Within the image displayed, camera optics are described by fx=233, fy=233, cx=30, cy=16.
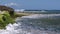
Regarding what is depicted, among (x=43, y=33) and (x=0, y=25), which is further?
(x=0, y=25)

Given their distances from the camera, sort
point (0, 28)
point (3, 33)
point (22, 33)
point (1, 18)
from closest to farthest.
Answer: point (3, 33), point (22, 33), point (0, 28), point (1, 18)

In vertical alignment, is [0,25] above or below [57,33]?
above

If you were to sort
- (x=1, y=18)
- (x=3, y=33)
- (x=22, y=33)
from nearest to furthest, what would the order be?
1. (x=3, y=33)
2. (x=22, y=33)
3. (x=1, y=18)

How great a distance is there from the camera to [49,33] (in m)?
27.6

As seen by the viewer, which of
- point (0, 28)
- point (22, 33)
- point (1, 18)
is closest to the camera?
point (22, 33)

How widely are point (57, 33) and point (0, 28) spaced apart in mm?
7075

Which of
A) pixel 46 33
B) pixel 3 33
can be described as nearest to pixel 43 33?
pixel 46 33

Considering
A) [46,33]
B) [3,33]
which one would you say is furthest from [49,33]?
[3,33]

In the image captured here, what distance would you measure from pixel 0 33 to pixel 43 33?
5368mm

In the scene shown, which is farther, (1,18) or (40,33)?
(1,18)

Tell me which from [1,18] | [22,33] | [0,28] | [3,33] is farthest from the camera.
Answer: [1,18]

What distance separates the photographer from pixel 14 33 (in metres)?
26.5

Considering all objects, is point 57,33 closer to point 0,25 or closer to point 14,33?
point 14,33

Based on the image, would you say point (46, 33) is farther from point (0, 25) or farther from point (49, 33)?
point (0, 25)
